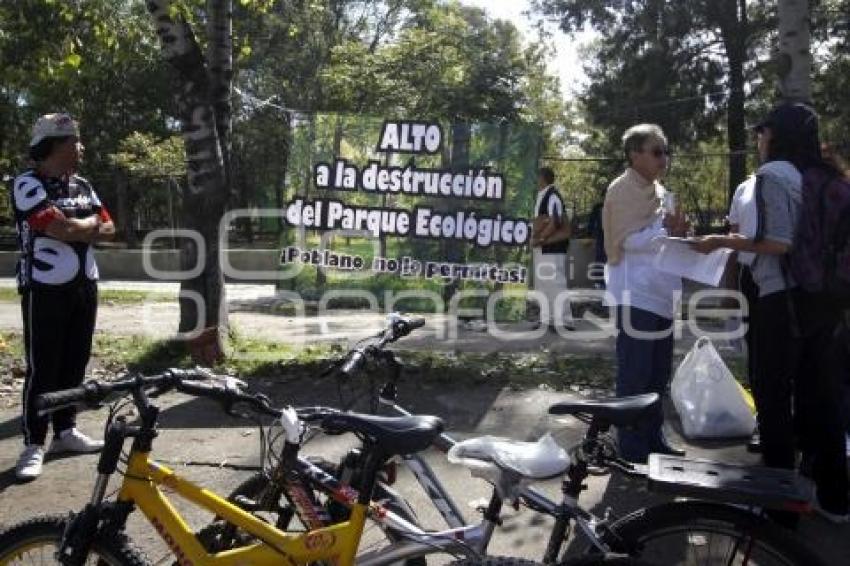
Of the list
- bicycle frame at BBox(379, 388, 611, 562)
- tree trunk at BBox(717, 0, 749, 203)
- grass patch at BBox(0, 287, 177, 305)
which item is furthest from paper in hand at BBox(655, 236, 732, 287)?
tree trunk at BBox(717, 0, 749, 203)

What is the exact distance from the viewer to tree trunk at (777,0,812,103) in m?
6.93

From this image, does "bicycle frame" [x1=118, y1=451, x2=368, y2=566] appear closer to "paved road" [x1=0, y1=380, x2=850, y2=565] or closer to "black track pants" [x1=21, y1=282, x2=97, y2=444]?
"paved road" [x1=0, y1=380, x2=850, y2=565]

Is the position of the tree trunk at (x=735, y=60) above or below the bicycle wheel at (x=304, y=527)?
above

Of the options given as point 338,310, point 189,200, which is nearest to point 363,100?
point 338,310

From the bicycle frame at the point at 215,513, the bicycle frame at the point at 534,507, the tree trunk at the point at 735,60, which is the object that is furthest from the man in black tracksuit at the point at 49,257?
the tree trunk at the point at 735,60

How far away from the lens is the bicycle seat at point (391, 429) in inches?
100

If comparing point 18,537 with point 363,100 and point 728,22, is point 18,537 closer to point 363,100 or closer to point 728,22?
point 363,100

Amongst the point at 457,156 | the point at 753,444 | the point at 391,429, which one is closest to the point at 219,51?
the point at 457,156

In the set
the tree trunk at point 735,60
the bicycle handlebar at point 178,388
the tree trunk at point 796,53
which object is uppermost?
the tree trunk at point 735,60

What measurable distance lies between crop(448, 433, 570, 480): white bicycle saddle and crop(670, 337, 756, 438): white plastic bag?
292 cm

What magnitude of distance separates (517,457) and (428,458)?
2.17m

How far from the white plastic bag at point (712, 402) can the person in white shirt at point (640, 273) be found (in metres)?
0.60

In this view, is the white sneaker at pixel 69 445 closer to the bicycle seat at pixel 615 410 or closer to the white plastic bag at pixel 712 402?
the bicycle seat at pixel 615 410

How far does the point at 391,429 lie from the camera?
2.56 m
